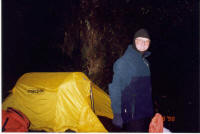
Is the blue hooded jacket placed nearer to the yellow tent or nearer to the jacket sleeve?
the jacket sleeve

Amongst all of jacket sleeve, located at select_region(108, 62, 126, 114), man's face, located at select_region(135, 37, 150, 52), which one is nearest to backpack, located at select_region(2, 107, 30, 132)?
jacket sleeve, located at select_region(108, 62, 126, 114)

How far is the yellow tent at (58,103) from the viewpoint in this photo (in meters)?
3.71

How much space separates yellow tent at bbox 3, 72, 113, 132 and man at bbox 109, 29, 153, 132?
1.33 meters

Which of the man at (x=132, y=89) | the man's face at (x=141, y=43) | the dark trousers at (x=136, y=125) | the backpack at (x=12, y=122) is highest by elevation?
the man's face at (x=141, y=43)

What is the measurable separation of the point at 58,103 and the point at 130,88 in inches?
76.5

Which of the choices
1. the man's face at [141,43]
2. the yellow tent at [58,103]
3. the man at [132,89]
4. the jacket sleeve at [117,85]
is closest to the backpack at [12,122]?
the yellow tent at [58,103]

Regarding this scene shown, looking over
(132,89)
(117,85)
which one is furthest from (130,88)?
(117,85)

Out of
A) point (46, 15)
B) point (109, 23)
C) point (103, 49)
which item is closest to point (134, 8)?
point (109, 23)

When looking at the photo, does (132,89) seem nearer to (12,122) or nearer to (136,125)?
(136,125)

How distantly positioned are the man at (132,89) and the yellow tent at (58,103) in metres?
1.33

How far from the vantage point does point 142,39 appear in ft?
8.20

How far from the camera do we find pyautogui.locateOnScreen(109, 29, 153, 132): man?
2330mm

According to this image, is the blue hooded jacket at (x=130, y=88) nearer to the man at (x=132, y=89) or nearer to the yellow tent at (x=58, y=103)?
the man at (x=132, y=89)

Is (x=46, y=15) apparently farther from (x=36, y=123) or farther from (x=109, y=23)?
(x=36, y=123)
